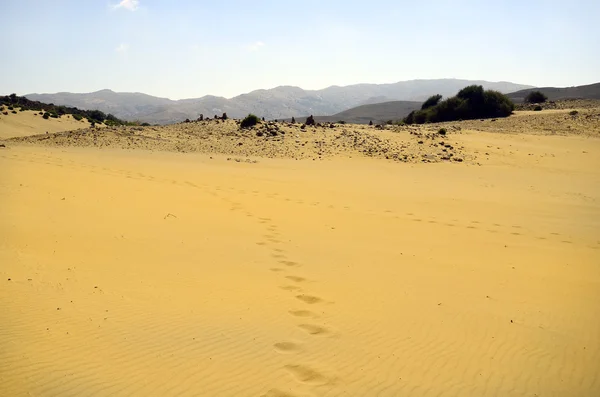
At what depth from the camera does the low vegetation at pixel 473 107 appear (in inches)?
1173

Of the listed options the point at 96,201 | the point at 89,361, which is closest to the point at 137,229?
the point at 96,201

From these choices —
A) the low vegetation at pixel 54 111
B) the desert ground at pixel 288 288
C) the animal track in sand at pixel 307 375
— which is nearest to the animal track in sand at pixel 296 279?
the desert ground at pixel 288 288

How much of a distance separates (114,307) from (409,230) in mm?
5651

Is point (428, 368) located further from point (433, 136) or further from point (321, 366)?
point (433, 136)

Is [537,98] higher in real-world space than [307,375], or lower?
higher

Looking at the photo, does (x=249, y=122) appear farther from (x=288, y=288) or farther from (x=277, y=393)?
(x=277, y=393)

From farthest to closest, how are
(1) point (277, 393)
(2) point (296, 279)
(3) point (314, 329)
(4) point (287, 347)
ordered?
1. (2) point (296, 279)
2. (3) point (314, 329)
3. (4) point (287, 347)
4. (1) point (277, 393)

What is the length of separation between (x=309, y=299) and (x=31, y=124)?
128ft

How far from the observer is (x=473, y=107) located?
30.6m

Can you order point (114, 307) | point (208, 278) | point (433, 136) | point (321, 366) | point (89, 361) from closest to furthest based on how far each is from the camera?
point (89, 361) < point (321, 366) < point (114, 307) < point (208, 278) < point (433, 136)

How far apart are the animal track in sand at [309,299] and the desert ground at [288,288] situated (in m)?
0.01

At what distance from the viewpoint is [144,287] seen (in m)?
4.60

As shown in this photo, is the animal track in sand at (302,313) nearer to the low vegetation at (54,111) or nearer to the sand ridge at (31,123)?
the sand ridge at (31,123)

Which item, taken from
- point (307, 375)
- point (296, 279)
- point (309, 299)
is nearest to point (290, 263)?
point (296, 279)
